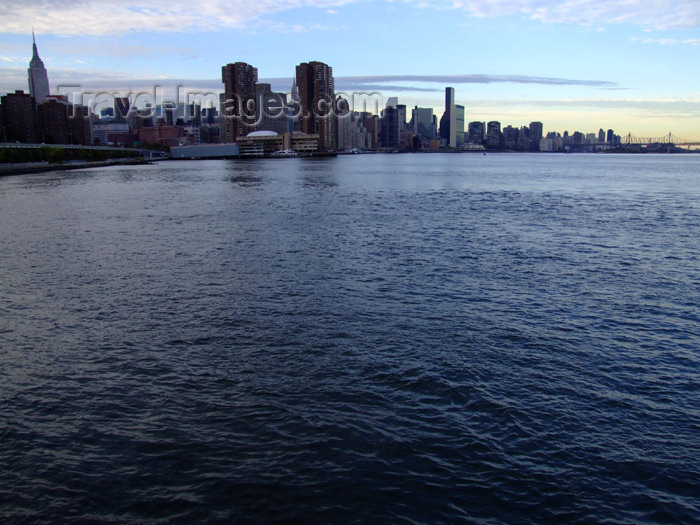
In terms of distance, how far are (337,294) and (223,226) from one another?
22266 millimetres

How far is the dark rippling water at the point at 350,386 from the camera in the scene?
32.7 ft

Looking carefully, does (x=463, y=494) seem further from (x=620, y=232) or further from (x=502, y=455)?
(x=620, y=232)

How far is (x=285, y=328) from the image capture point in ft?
59.7

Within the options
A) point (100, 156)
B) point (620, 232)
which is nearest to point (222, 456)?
point (620, 232)

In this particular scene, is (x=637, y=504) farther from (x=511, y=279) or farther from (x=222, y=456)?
(x=511, y=279)

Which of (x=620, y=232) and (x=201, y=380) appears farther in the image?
(x=620, y=232)

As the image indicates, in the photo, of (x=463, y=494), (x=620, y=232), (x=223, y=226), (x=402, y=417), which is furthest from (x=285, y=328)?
(x=620, y=232)

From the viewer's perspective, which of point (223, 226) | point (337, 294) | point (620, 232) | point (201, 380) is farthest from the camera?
point (223, 226)

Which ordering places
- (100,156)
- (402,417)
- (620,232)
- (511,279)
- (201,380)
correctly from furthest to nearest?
1. (100,156)
2. (620,232)
3. (511,279)
4. (201,380)
5. (402,417)

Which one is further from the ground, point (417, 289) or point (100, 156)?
point (100, 156)

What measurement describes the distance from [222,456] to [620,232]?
3531cm

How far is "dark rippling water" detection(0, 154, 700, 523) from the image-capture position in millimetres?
9961

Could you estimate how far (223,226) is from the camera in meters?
42.2

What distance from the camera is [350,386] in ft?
45.6
